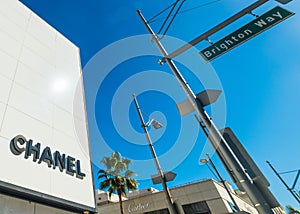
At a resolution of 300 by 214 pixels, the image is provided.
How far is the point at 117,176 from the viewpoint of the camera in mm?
26250

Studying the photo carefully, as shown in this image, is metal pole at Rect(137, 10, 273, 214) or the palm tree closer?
metal pole at Rect(137, 10, 273, 214)

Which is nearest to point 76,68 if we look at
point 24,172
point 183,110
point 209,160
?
point 24,172

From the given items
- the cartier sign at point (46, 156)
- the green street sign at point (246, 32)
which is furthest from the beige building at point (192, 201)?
the green street sign at point (246, 32)

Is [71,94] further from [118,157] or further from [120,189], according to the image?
[118,157]

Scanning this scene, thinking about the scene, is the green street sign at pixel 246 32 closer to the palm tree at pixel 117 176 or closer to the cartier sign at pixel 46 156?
the cartier sign at pixel 46 156

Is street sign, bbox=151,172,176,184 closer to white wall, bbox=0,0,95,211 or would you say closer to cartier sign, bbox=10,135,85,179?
white wall, bbox=0,0,95,211

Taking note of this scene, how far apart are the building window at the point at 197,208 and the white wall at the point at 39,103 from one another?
17175 mm

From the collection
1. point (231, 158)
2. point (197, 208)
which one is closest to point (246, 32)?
point (231, 158)

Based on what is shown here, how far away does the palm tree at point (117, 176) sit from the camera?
82.9 feet

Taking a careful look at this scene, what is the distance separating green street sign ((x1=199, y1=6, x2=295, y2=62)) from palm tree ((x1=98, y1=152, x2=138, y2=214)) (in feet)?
75.3

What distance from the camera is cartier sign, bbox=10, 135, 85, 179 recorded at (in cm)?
574

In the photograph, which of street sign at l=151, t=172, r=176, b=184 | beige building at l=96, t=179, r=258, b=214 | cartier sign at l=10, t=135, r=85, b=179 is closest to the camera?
cartier sign at l=10, t=135, r=85, b=179

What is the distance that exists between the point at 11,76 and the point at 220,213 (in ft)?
71.4

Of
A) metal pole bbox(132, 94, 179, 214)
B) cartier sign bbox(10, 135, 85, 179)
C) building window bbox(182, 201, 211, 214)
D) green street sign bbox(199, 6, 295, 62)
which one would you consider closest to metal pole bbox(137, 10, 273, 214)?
green street sign bbox(199, 6, 295, 62)
